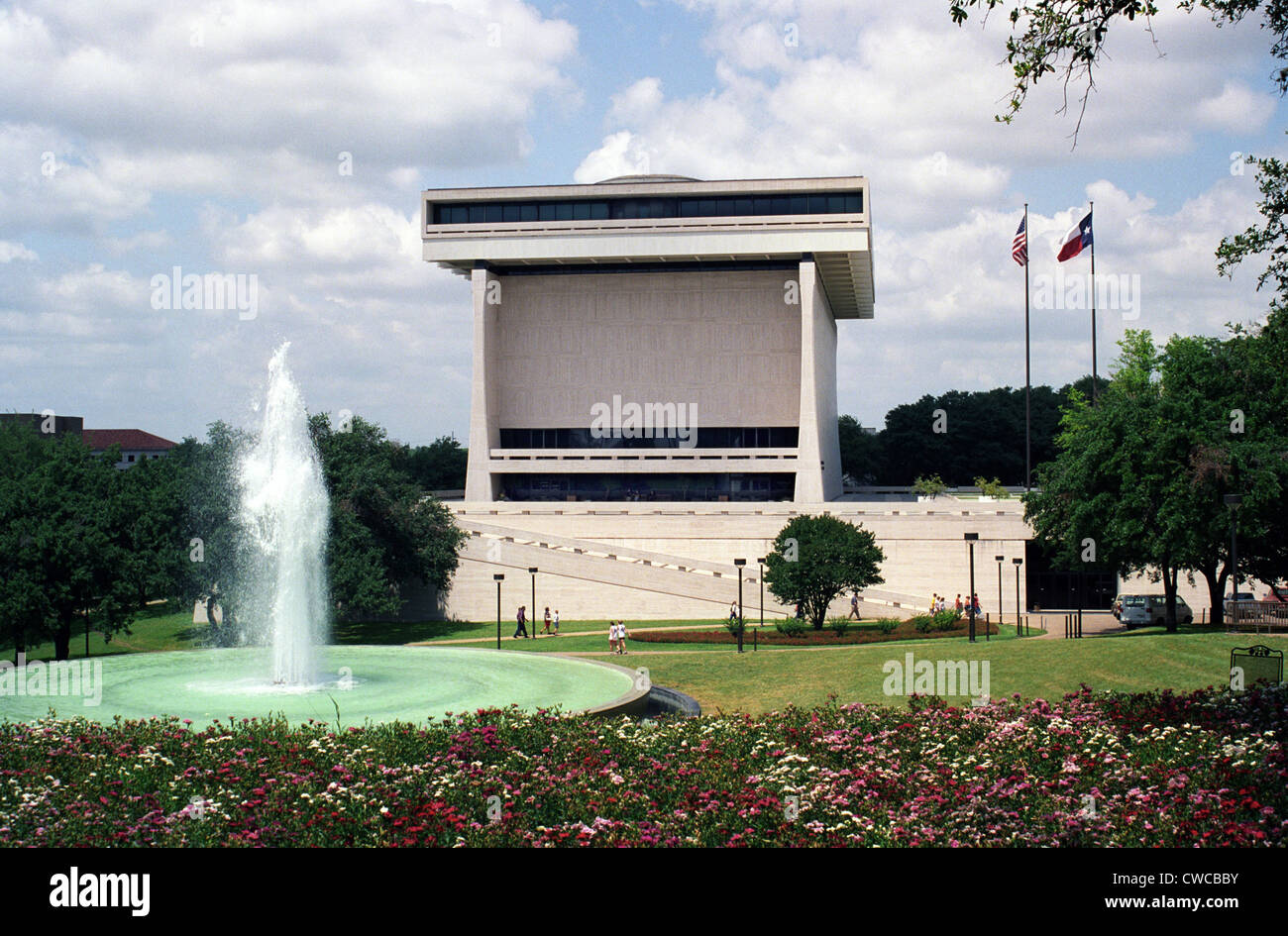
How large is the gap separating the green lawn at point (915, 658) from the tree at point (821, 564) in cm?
531

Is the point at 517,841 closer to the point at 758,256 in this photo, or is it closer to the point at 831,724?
the point at 831,724

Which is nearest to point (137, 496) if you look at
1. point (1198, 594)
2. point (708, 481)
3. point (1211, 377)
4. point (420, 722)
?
point (420, 722)

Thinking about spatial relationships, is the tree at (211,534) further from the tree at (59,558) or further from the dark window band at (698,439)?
the dark window band at (698,439)

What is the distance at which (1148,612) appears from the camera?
51594 mm

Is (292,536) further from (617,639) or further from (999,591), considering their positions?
(999,591)

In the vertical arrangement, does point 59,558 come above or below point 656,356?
below

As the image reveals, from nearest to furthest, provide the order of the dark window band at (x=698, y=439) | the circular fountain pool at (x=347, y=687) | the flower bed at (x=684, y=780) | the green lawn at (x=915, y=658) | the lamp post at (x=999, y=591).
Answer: the flower bed at (x=684, y=780) → the circular fountain pool at (x=347, y=687) → the green lawn at (x=915, y=658) → the lamp post at (x=999, y=591) → the dark window band at (x=698, y=439)

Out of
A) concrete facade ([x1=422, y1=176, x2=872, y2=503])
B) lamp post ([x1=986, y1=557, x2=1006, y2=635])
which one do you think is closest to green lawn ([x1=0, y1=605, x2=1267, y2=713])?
lamp post ([x1=986, y1=557, x2=1006, y2=635])

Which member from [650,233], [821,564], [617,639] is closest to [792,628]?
[821,564]

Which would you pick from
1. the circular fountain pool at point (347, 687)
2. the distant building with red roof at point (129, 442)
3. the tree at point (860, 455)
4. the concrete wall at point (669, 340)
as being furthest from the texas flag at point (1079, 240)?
the distant building with red roof at point (129, 442)

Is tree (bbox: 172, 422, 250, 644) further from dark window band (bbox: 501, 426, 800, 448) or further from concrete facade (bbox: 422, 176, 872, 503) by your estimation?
dark window band (bbox: 501, 426, 800, 448)

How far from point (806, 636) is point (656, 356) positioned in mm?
39562

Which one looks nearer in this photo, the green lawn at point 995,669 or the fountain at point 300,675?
the fountain at point 300,675

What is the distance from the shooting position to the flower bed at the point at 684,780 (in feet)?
41.6
